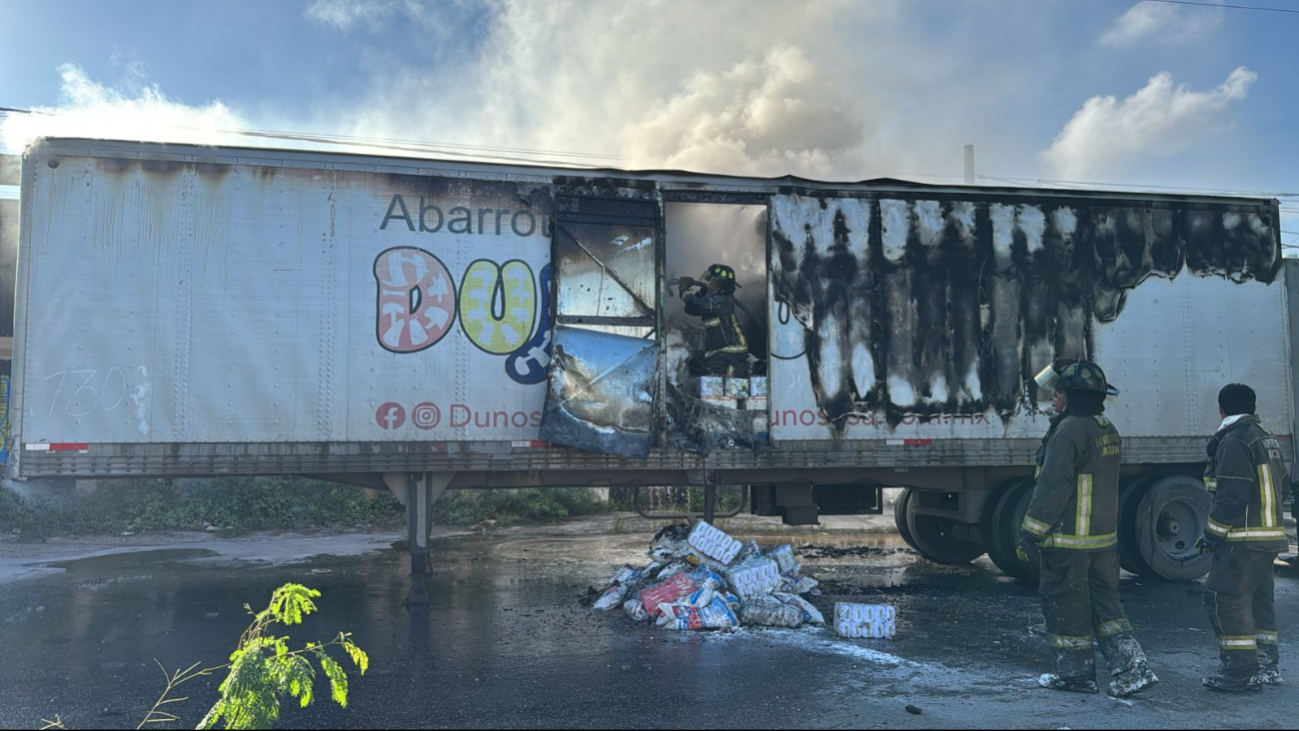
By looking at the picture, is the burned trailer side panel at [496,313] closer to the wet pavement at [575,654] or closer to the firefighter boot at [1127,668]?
the wet pavement at [575,654]

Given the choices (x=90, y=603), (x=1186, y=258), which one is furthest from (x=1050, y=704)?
(x=90, y=603)

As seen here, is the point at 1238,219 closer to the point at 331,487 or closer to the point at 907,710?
the point at 907,710

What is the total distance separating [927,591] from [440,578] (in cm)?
485

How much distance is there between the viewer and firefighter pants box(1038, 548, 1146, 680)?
462cm

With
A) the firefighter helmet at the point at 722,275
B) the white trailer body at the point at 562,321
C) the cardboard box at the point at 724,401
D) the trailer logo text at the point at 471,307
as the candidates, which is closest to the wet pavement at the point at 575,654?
the white trailer body at the point at 562,321

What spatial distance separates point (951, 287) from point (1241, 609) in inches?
144

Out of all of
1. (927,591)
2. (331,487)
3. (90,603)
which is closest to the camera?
(90,603)

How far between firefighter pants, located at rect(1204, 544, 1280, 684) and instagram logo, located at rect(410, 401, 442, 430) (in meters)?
5.44

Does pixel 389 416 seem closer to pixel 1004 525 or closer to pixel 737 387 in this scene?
pixel 737 387

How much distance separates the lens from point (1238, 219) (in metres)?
8.24

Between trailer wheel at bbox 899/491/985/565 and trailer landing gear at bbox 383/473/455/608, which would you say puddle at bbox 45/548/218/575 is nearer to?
trailer landing gear at bbox 383/473/455/608

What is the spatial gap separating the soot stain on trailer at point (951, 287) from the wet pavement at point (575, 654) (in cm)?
198

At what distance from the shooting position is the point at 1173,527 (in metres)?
8.14

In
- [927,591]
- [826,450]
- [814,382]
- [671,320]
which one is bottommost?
[927,591]
